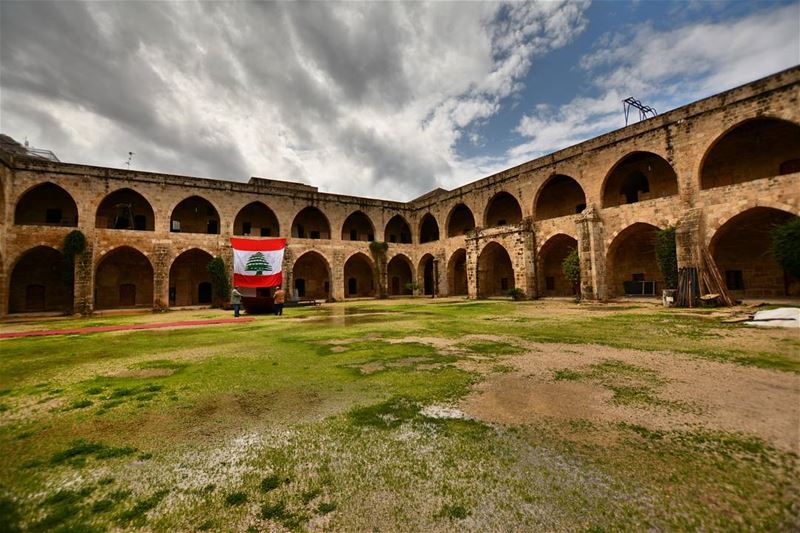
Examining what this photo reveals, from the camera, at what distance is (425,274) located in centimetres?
3014

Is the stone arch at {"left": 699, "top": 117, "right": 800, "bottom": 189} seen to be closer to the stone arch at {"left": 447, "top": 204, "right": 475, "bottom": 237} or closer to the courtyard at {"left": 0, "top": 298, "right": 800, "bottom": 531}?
the courtyard at {"left": 0, "top": 298, "right": 800, "bottom": 531}

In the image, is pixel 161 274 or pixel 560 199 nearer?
pixel 161 274

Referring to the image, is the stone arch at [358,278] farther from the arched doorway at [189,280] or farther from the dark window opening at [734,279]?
the dark window opening at [734,279]

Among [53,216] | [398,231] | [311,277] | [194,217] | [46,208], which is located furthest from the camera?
[398,231]

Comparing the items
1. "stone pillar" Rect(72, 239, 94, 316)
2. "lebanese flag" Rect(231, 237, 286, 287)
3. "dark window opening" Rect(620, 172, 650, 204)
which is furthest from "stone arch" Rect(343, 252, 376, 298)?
"dark window opening" Rect(620, 172, 650, 204)

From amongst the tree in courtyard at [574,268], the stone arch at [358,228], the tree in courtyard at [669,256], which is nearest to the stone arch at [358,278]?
the stone arch at [358,228]

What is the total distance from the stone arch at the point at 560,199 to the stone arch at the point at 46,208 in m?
28.3

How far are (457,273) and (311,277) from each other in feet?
39.8

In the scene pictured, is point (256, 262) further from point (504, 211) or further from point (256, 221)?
point (504, 211)

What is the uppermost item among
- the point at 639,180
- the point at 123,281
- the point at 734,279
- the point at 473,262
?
the point at 639,180

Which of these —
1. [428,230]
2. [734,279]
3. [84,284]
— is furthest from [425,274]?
[84,284]

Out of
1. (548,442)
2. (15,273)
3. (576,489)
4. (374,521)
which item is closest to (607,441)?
(548,442)

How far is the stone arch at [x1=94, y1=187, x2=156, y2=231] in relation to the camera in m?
20.3

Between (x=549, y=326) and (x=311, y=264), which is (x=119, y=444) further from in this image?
→ (x=311, y=264)
